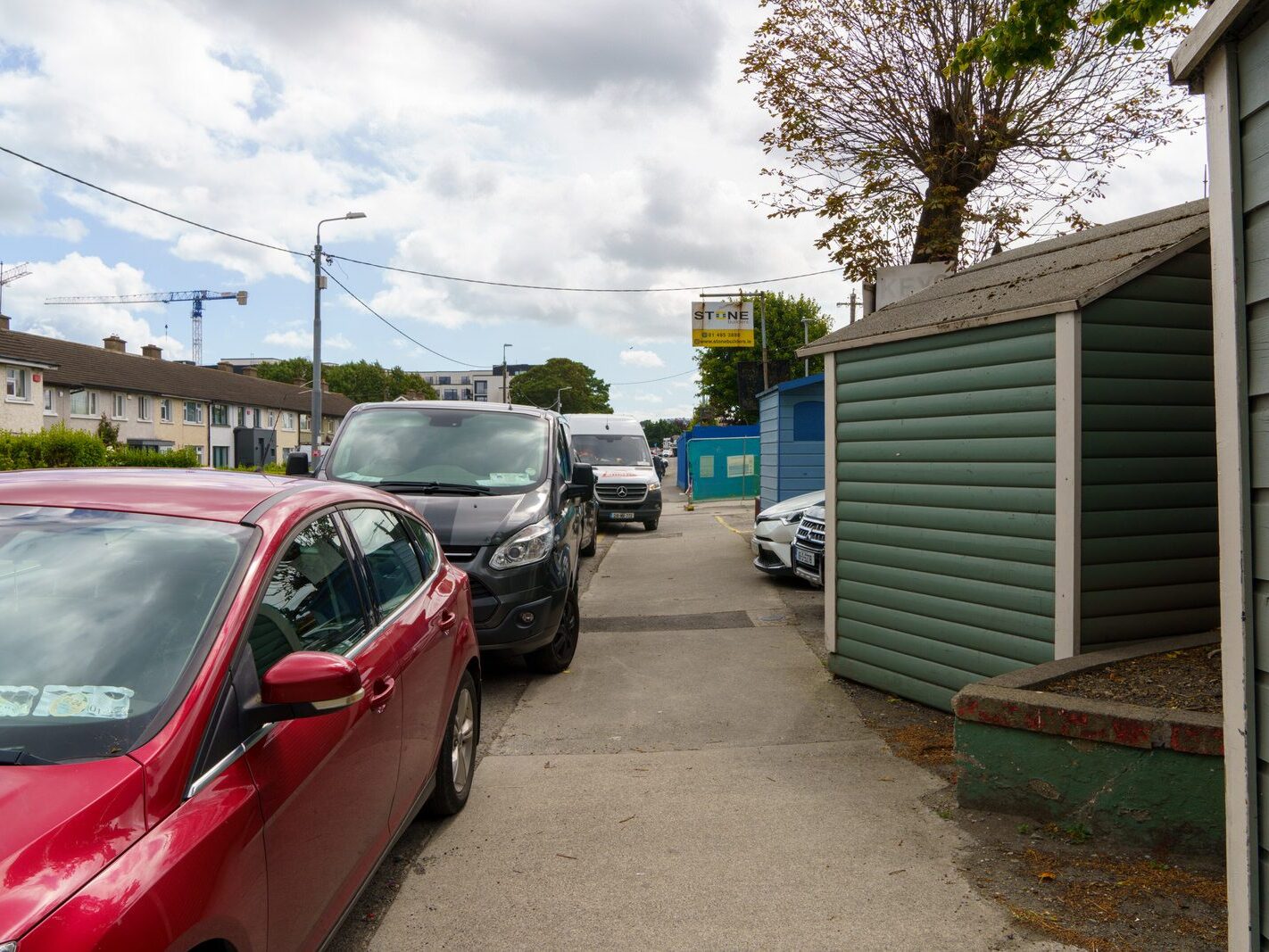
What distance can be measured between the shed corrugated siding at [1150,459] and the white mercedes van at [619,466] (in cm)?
1439

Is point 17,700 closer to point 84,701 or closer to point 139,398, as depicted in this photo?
point 84,701

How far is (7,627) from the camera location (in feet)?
7.57

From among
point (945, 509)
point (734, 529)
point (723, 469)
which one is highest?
point (723, 469)

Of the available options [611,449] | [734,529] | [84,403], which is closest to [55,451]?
[611,449]

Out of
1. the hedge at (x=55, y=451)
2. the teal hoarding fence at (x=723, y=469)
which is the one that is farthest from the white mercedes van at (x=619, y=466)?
the hedge at (x=55, y=451)

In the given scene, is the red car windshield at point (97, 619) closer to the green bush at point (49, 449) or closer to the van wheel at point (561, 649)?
the van wheel at point (561, 649)

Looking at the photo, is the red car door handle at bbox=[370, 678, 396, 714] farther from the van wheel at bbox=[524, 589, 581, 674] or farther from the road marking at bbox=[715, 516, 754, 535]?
the road marking at bbox=[715, 516, 754, 535]

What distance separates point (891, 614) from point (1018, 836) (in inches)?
97.9

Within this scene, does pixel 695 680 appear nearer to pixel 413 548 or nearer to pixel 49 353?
pixel 413 548

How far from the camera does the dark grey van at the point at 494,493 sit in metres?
6.74

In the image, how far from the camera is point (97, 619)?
236 cm

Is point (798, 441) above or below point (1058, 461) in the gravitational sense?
above

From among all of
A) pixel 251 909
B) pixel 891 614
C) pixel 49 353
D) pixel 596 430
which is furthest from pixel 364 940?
pixel 49 353

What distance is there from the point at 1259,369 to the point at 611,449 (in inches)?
729
